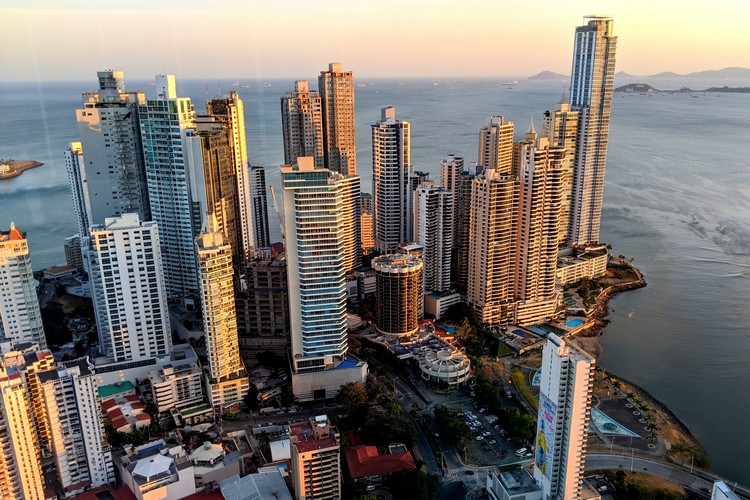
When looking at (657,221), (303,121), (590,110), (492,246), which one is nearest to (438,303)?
(492,246)

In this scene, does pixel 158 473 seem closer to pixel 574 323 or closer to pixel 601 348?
pixel 601 348

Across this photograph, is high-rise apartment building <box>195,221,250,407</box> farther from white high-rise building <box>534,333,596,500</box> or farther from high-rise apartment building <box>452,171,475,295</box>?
high-rise apartment building <box>452,171,475,295</box>

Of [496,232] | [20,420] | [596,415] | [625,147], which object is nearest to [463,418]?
[596,415]

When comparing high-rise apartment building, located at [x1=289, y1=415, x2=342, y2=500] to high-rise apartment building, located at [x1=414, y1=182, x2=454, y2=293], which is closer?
high-rise apartment building, located at [x1=289, y1=415, x2=342, y2=500]

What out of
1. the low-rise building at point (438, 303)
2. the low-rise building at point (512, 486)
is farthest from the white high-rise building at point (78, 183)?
the low-rise building at point (512, 486)

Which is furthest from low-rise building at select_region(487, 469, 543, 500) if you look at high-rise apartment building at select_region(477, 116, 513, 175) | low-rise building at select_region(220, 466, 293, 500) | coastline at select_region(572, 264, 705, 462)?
high-rise apartment building at select_region(477, 116, 513, 175)

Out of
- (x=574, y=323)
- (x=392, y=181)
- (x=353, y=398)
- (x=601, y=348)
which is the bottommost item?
(x=601, y=348)

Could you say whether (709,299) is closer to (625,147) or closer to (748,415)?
(748,415)
